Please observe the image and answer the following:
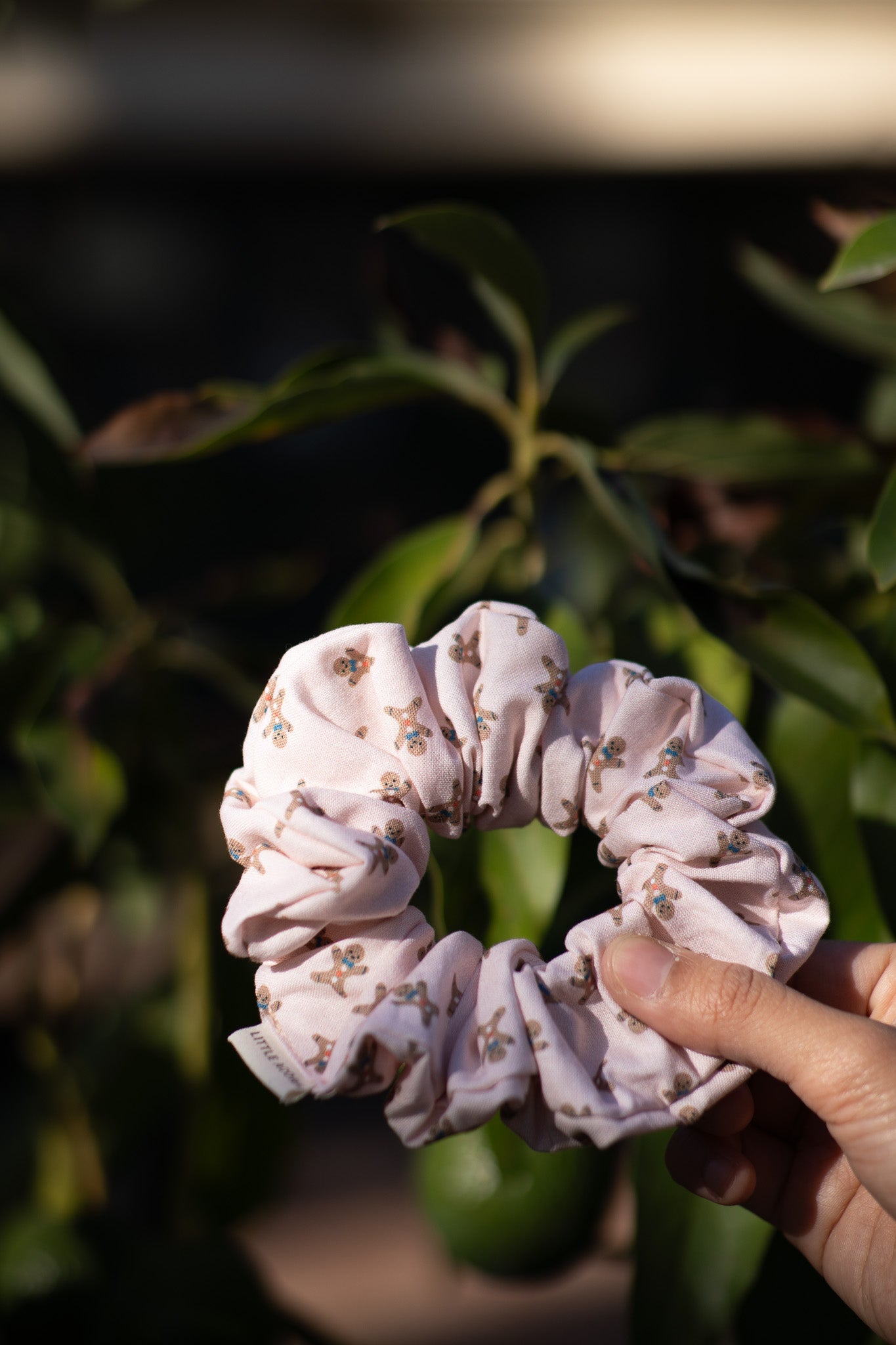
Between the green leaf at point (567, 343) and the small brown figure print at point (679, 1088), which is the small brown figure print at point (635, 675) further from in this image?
the green leaf at point (567, 343)

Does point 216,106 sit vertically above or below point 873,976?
above

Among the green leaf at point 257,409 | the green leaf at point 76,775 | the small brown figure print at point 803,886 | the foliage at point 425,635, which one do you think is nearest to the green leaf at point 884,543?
the foliage at point 425,635

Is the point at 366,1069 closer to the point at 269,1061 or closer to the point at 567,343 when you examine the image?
the point at 269,1061

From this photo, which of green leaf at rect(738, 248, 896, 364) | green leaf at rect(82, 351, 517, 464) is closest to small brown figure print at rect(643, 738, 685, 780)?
green leaf at rect(82, 351, 517, 464)

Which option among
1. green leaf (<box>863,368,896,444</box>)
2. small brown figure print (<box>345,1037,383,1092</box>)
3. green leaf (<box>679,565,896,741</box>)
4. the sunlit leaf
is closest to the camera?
small brown figure print (<box>345,1037,383,1092</box>)

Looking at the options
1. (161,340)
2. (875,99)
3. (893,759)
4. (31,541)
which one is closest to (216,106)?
(161,340)

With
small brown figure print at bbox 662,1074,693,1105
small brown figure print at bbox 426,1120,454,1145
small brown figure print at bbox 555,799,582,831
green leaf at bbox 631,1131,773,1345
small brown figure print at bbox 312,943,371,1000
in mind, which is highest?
small brown figure print at bbox 555,799,582,831

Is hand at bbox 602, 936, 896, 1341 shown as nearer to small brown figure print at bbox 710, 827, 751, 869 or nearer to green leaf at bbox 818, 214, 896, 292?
small brown figure print at bbox 710, 827, 751, 869

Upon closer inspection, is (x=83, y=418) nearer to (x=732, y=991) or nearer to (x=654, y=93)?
(x=654, y=93)
